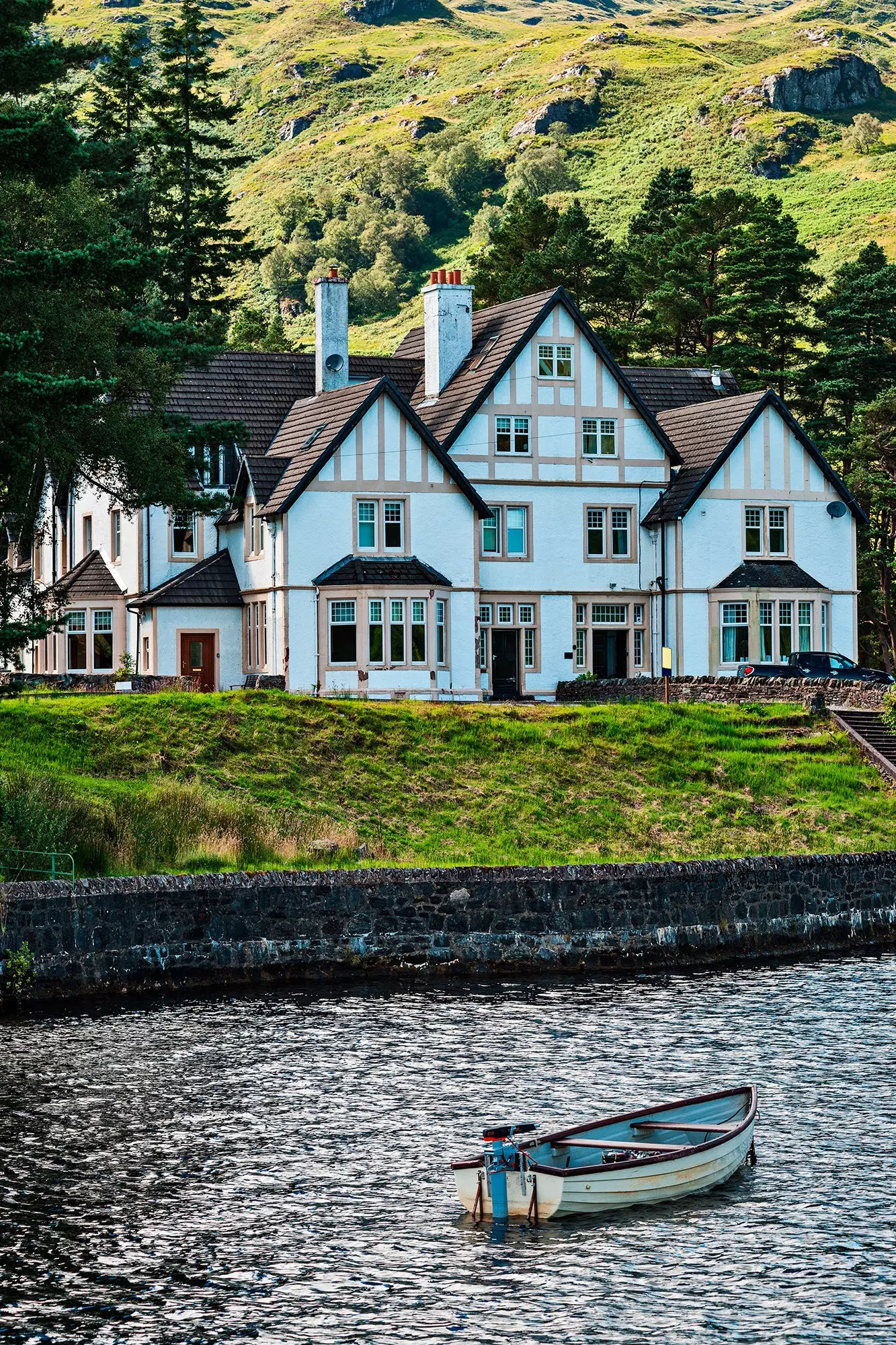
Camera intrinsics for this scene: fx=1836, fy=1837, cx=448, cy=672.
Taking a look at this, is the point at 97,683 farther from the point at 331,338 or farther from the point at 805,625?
the point at 805,625

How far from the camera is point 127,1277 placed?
17578 millimetres

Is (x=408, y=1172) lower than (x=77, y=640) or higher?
lower

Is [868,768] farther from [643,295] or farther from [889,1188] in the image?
[643,295]

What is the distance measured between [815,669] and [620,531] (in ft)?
29.3

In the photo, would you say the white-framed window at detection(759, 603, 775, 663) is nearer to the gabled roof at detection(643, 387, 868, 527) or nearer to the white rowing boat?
the gabled roof at detection(643, 387, 868, 527)

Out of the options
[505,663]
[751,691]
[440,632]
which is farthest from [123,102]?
[751,691]

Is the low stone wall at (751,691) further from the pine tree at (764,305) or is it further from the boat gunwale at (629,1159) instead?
the pine tree at (764,305)

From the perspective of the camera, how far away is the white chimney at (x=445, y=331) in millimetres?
65625

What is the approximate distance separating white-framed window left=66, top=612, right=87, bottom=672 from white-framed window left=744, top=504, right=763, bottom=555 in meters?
23.2

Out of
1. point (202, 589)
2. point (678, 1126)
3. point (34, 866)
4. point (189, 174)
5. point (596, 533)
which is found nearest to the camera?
point (678, 1126)

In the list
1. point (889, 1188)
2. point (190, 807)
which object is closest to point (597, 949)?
point (190, 807)

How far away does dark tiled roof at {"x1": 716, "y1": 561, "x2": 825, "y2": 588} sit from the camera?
62.7 m

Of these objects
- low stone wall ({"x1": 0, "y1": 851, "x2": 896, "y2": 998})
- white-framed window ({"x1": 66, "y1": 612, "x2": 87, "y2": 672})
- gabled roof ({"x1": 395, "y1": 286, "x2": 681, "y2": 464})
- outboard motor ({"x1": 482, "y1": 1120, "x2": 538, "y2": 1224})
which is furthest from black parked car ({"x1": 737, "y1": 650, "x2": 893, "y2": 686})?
outboard motor ({"x1": 482, "y1": 1120, "x2": 538, "y2": 1224})

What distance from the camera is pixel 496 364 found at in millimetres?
62781
